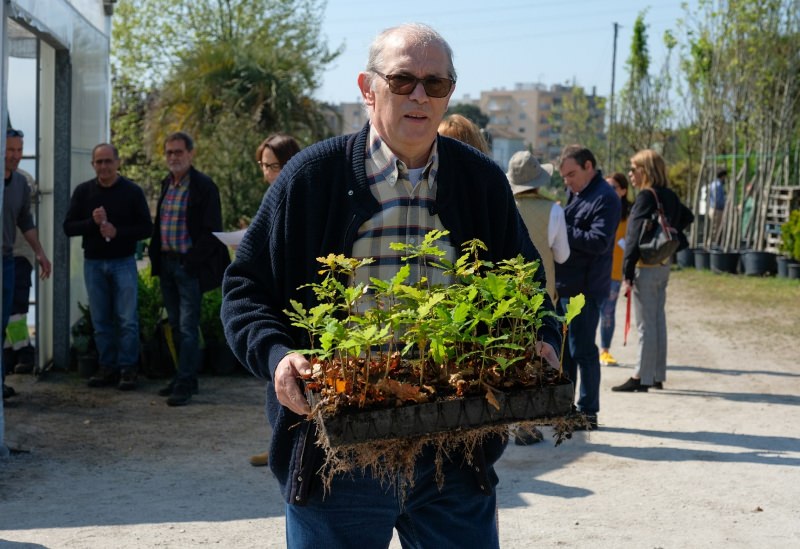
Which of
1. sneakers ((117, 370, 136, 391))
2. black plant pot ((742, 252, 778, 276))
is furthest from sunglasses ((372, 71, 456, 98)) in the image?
black plant pot ((742, 252, 778, 276))

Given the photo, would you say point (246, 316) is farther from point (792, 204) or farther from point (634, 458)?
point (792, 204)

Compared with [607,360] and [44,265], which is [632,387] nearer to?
[607,360]

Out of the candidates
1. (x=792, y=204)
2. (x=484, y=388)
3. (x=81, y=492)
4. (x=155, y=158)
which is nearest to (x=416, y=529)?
(x=484, y=388)

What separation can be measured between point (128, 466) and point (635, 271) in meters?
4.86

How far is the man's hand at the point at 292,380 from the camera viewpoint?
254 cm

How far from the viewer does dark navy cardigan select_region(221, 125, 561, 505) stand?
2.83 m

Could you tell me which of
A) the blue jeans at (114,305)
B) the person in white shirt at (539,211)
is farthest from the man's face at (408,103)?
the blue jeans at (114,305)

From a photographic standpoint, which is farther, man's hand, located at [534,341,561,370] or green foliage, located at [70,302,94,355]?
green foliage, located at [70,302,94,355]

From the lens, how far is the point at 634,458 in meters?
7.03

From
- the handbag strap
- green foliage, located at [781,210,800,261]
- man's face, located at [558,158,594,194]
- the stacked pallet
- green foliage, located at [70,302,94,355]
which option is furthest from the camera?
the stacked pallet

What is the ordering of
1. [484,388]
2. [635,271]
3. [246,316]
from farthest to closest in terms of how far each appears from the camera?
[635,271]
[246,316]
[484,388]

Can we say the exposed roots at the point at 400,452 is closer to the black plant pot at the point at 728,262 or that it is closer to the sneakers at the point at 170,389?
the sneakers at the point at 170,389

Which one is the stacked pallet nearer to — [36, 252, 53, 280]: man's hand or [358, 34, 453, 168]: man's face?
[36, 252, 53, 280]: man's hand

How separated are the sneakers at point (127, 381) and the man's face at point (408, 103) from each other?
6.56 meters
